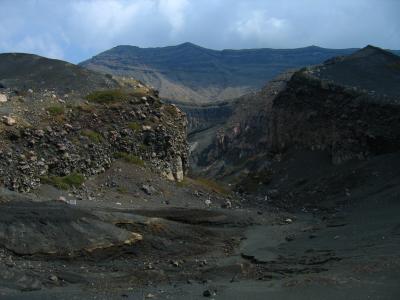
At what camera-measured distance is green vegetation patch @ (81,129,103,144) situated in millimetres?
52812

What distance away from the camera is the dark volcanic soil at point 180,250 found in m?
25.1

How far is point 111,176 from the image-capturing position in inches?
2000

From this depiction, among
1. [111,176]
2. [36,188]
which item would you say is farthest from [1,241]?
[111,176]

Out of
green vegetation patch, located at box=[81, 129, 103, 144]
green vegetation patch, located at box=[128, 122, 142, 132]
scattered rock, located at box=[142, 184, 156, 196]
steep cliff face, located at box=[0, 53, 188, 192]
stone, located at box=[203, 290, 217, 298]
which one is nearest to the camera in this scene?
stone, located at box=[203, 290, 217, 298]

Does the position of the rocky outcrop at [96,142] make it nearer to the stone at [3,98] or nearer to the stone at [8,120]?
the stone at [8,120]

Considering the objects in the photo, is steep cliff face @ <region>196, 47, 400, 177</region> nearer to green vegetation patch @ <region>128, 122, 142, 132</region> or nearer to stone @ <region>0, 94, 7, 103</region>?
green vegetation patch @ <region>128, 122, 142, 132</region>

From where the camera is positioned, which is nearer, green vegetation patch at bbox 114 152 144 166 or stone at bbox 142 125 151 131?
green vegetation patch at bbox 114 152 144 166

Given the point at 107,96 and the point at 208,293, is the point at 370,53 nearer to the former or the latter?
the point at 107,96

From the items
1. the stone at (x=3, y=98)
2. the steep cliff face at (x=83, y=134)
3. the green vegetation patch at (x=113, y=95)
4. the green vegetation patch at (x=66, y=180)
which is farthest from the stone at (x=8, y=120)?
the green vegetation patch at (x=113, y=95)

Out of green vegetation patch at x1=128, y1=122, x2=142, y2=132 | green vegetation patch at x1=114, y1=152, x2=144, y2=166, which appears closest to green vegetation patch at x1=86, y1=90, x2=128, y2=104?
green vegetation patch at x1=128, y1=122, x2=142, y2=132

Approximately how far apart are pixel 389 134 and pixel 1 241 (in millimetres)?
44691

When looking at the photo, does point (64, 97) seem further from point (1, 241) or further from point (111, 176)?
point (1, 241)

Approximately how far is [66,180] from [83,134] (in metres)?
6.67

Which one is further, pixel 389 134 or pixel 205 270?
pixel 389 134
